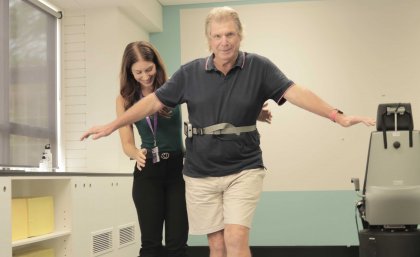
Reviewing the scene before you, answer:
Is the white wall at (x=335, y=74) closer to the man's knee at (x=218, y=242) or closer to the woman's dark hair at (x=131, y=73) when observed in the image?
the woman's dark hair at (x=131, y=73)

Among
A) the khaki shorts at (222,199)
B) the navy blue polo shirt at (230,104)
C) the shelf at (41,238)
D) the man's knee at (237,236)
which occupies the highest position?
the navy blue polo shirt at (230,104)

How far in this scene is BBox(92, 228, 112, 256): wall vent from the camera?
3949mm

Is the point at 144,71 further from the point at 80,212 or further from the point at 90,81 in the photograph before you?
the point at 90,81

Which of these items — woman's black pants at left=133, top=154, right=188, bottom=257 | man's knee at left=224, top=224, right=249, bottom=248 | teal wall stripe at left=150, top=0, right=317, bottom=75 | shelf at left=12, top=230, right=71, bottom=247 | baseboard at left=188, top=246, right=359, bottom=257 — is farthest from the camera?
teal wall stripe at left=150, top=0, right=317, bottom=75

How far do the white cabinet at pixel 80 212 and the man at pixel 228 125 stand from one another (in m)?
1.38

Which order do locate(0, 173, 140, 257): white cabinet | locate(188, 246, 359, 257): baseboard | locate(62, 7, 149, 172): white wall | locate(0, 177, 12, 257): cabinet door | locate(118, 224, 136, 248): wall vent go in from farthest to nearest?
locate(188, 246, 359, 257): baseboard → locate(62, 7, 149, 172): white wall → locate(118, 224, 136, 248): wall vent → locate(0, 173, 140, 257): white cabinet → locate(0, 177, 12, 257): cabinet door

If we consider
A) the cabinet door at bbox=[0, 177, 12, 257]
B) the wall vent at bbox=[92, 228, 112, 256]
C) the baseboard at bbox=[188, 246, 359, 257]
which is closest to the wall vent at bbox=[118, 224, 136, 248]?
the wall vent at bbox=[92, 228, 112, 256]

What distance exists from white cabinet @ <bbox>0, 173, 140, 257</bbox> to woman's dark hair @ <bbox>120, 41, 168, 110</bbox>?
90 centimetres

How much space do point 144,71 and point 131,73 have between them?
99 millimetres

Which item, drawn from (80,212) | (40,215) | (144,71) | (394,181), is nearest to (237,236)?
(144,71)

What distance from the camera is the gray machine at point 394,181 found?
3.25 m

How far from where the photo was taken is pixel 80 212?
3738mm

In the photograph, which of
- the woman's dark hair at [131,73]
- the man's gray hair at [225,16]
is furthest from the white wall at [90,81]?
the man's gray hair at [225,16]

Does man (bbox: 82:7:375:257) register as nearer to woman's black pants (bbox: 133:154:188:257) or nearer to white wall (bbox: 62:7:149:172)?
woman's black pants (bbox: 133:154:188:257)
